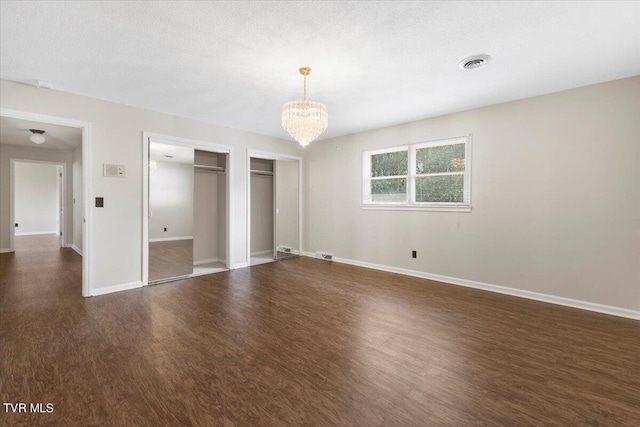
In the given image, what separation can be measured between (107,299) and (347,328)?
3.13m

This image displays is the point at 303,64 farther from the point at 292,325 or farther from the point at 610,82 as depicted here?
the point at 610,82

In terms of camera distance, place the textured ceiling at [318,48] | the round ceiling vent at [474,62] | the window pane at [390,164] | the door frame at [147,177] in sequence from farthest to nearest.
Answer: the window pane at [390,164]
the door frame at [147,177]
the round ceiling vent at [474,62]
the textured ceiling at [318,48]

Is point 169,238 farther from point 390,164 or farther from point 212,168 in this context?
point 390,164

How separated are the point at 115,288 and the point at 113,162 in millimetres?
1775

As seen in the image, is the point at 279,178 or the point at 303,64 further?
the point at 279,178

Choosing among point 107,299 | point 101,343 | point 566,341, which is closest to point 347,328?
point 566,341

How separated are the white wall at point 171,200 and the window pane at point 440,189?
159 inches

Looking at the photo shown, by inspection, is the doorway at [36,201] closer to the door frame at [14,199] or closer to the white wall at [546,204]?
the door frame at [14,199]

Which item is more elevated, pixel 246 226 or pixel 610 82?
pixel 610 82

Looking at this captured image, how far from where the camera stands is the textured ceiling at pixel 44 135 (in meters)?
4.66

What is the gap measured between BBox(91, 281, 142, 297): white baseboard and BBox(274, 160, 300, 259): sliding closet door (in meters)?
2.97

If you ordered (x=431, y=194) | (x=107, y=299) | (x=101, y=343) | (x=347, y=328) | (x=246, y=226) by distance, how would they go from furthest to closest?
(x=246, y=226) → (x=431, y=194) → (x=107, y=299) → (x=347, y=328) → (x=101, y=343)

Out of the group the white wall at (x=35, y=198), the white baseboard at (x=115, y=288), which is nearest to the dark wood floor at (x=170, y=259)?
the white baseboard at (x=115, y=288)

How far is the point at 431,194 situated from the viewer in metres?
4.61
